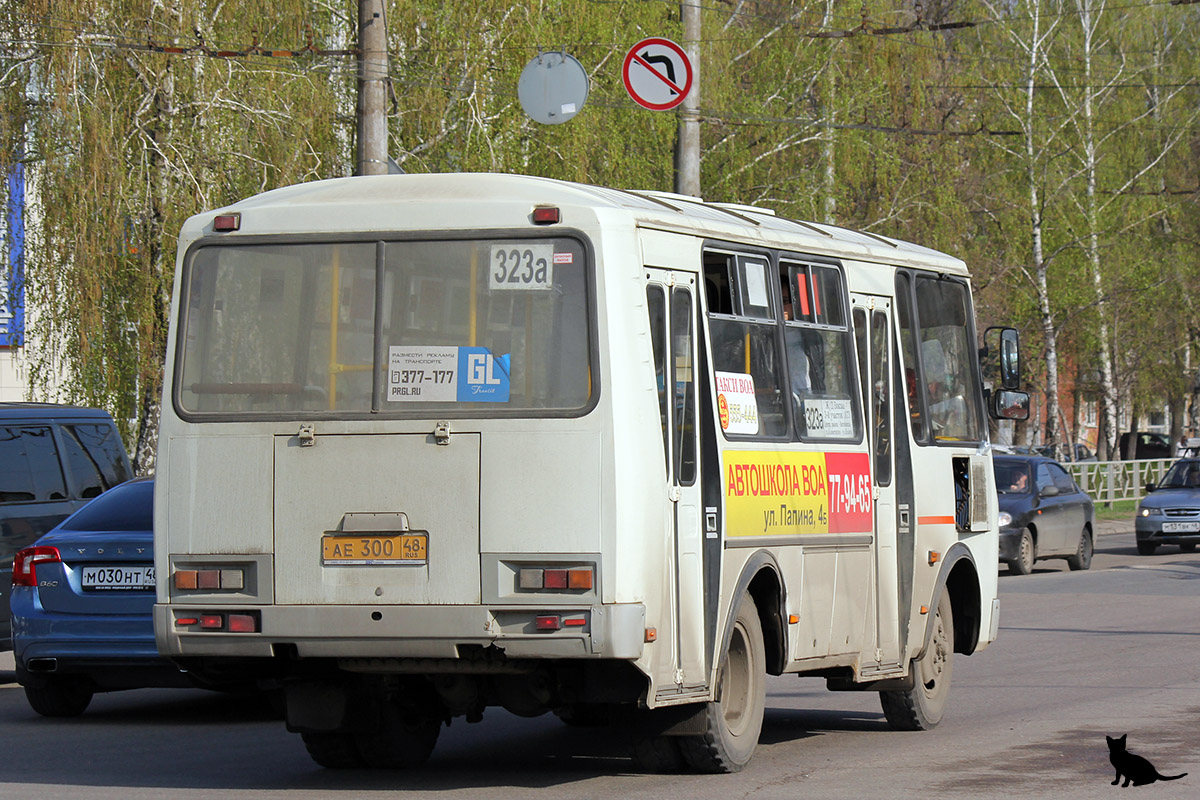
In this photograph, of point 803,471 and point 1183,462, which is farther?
point 1183,462

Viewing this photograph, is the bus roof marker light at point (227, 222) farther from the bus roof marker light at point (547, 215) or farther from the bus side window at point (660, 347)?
the bus side window at point (660, 347)

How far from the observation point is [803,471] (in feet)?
31.9

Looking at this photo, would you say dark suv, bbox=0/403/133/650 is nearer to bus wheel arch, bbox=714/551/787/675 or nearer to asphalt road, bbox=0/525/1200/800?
asphalt road, bbox=0/525/1200/800

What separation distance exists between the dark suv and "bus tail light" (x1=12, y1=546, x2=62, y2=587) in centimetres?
135

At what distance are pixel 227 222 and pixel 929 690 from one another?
16.8 ft

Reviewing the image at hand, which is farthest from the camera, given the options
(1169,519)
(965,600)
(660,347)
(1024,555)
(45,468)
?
(1169,519)

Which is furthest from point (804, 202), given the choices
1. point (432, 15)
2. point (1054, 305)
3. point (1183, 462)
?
point (1054, 305)

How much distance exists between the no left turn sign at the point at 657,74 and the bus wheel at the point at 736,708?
1293 cm

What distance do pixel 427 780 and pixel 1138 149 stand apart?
46461mm

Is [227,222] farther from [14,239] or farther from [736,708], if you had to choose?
[14,239]

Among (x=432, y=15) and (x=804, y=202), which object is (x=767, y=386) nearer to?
(x=432, y=15)

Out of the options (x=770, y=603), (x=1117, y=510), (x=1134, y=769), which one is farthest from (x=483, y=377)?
(x=1117, y=510)

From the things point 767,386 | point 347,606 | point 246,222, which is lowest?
point 347,606

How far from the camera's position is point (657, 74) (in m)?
21.7
